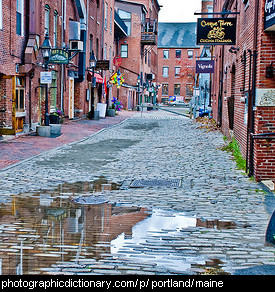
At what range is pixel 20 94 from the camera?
18.8 m

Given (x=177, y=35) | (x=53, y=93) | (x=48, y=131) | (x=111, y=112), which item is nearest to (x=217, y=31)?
(x=48, y=131)

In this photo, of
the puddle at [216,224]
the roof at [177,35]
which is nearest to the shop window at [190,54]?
the roof at [177,35]

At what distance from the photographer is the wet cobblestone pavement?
4.83m

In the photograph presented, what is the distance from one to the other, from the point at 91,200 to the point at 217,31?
8.05 meters

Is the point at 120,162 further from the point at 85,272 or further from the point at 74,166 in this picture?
the point at 85,272

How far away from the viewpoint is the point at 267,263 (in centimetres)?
479

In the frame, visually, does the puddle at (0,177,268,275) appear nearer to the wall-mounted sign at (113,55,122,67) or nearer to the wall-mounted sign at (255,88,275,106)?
the wall-mounted sign at (255,88,275,106)

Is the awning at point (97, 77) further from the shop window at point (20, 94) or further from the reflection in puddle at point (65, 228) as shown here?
the reflection in puddle at point (65, 228)

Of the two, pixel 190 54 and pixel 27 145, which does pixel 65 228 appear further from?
pixel 190 54

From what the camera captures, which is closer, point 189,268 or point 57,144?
point 189,268

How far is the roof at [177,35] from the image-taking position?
8675 cm

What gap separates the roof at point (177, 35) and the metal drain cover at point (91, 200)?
81.0 metres
